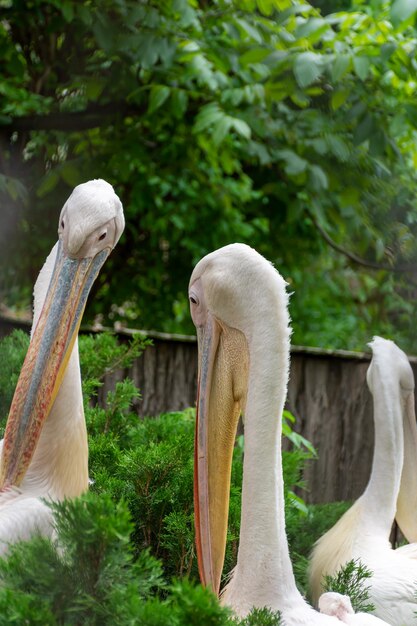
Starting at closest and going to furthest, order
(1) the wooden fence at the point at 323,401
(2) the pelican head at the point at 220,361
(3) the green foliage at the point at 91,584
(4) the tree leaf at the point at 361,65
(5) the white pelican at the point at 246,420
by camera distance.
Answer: (3) the green foliage at the point at 91,584 → (5) the white pelican at the point at 246,420 → (2) the pelican head at the point at 220,361 → (4) the tree leaf at the point at 361,65 → (1) the wooden fence at the point at 323,401

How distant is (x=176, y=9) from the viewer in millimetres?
5344

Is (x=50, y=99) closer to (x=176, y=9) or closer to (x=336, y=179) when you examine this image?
(x=176, y=9)

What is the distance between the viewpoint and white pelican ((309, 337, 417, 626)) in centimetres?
340

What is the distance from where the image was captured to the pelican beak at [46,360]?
2.97 meters

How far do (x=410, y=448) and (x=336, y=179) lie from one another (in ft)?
6.81

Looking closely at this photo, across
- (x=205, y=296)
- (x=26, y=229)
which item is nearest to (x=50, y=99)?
(x=26, y=229)

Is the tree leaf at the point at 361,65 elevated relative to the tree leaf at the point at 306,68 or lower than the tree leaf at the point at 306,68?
elevated

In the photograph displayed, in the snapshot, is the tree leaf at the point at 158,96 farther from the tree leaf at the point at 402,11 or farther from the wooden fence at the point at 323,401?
the tree leaf at the point at 402,11

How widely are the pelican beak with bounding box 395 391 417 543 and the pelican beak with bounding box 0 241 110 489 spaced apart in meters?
1.72

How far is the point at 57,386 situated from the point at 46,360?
0.08 m

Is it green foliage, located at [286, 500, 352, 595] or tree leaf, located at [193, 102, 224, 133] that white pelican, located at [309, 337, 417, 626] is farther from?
tree leaf, located at [193, 102, 224, 133]

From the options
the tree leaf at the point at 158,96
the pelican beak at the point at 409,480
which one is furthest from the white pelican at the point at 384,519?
the tree leaf at the point at 158,96

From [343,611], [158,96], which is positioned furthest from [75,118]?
[343,611]

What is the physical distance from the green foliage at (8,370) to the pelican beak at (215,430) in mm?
1029
